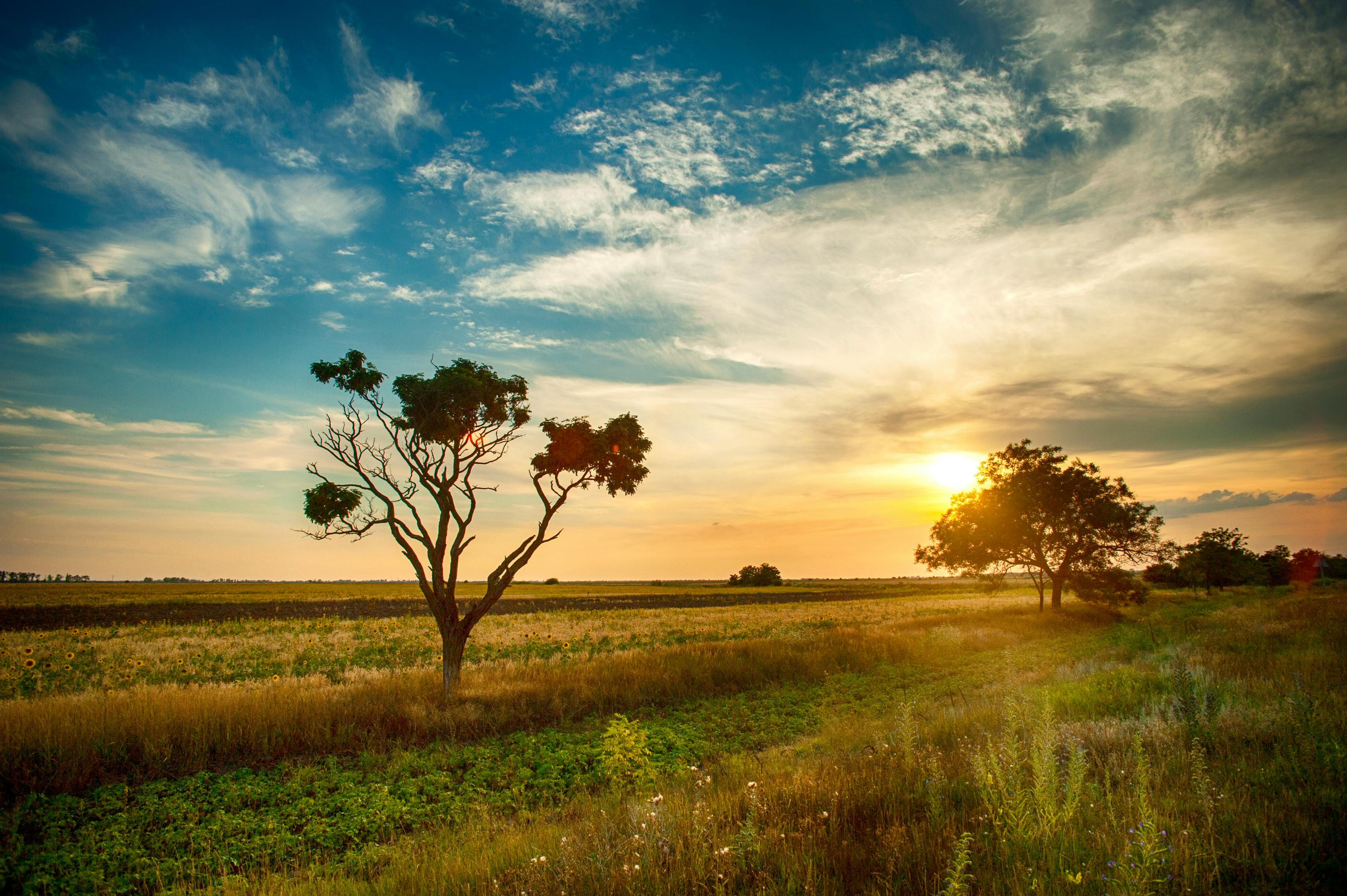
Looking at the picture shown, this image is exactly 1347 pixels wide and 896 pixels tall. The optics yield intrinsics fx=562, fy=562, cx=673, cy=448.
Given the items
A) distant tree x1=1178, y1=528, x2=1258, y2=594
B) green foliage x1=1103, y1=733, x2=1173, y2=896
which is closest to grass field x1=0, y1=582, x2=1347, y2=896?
green foliage x1=1103, y1=733, x2=1173, y2=896

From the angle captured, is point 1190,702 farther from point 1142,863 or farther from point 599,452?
point 599,452

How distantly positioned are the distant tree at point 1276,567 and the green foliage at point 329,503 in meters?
127

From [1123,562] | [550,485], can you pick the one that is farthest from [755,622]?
[550,485]

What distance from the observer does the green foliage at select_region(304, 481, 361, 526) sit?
51.7 ft

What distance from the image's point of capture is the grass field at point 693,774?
490 centimetres

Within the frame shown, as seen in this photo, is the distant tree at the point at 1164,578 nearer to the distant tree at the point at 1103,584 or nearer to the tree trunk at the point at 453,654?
the distant tree at the point at 1103,584

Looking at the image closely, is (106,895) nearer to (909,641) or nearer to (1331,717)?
(1331,717)

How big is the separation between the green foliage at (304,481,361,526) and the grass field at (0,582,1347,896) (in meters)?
4.61

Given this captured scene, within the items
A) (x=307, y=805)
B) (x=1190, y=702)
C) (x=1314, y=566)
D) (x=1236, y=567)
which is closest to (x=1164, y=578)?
(x=1236, y=567)

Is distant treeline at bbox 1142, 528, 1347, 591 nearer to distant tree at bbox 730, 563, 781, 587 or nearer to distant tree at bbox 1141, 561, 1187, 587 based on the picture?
distant tree at bbox 1141, 561, 1187, 587

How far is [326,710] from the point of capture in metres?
12.9

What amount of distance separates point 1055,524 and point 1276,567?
10002 cm

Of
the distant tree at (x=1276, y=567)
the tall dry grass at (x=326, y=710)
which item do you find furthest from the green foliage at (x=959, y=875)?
the distant tree at (x=1276, y=567)

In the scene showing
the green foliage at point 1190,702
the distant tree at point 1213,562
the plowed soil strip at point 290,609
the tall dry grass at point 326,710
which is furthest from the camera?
the distant tree at point 1213,562
